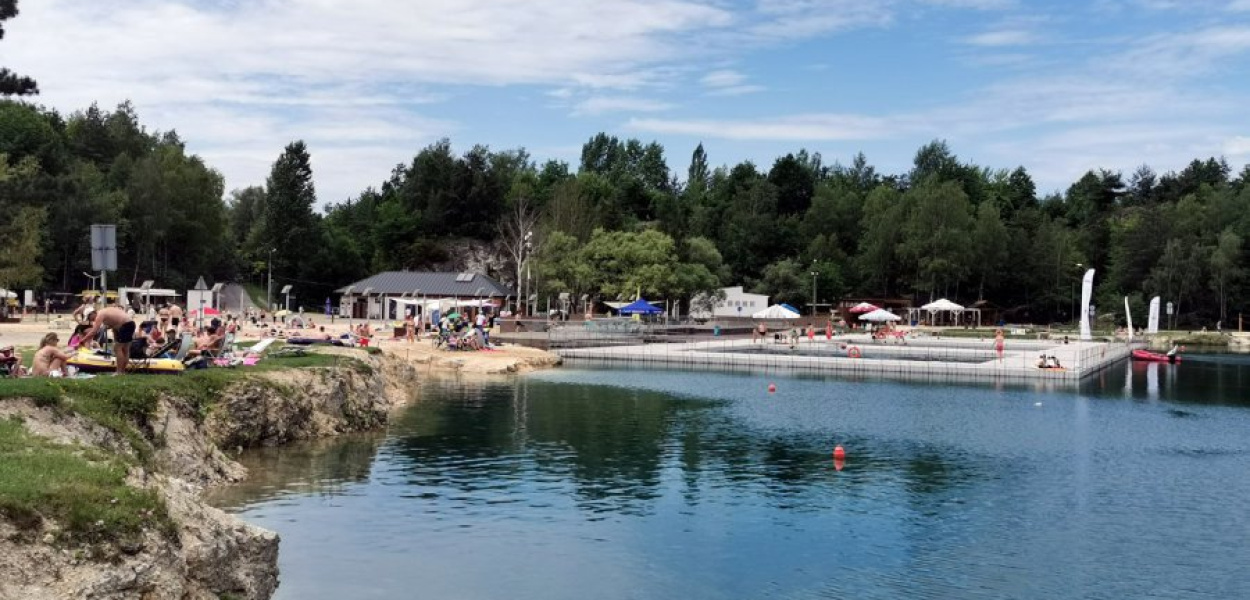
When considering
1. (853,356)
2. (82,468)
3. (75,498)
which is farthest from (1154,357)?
(75,498)

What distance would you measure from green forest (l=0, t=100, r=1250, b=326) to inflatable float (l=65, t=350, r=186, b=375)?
60920 millimetres

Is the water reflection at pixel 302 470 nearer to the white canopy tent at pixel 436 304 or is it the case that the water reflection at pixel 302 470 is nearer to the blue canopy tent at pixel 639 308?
the white canopy tent at pixel 436 304

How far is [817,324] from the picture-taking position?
3794 inches

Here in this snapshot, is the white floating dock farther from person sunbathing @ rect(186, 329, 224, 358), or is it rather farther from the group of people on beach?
the group of people on beach

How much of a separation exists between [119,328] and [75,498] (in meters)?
10.8

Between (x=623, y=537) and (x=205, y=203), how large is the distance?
90.1m

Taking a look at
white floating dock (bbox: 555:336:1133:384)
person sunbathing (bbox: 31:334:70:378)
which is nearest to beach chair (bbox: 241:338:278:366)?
person sunbathing (bbox: 31:334:70:378)

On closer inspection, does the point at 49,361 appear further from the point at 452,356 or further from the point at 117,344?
the point at 452,356

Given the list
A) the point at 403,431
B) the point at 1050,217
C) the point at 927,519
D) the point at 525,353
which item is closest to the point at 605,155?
the point at 1050,217

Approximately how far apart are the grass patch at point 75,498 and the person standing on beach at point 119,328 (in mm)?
7913

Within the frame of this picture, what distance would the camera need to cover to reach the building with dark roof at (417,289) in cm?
9381

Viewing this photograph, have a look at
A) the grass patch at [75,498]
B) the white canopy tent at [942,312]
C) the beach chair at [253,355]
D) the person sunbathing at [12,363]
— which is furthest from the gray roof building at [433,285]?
the grass patch at [75,498]

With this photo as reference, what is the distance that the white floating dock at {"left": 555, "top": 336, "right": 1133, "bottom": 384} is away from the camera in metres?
52.6

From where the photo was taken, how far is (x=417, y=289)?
9494 centimetres
